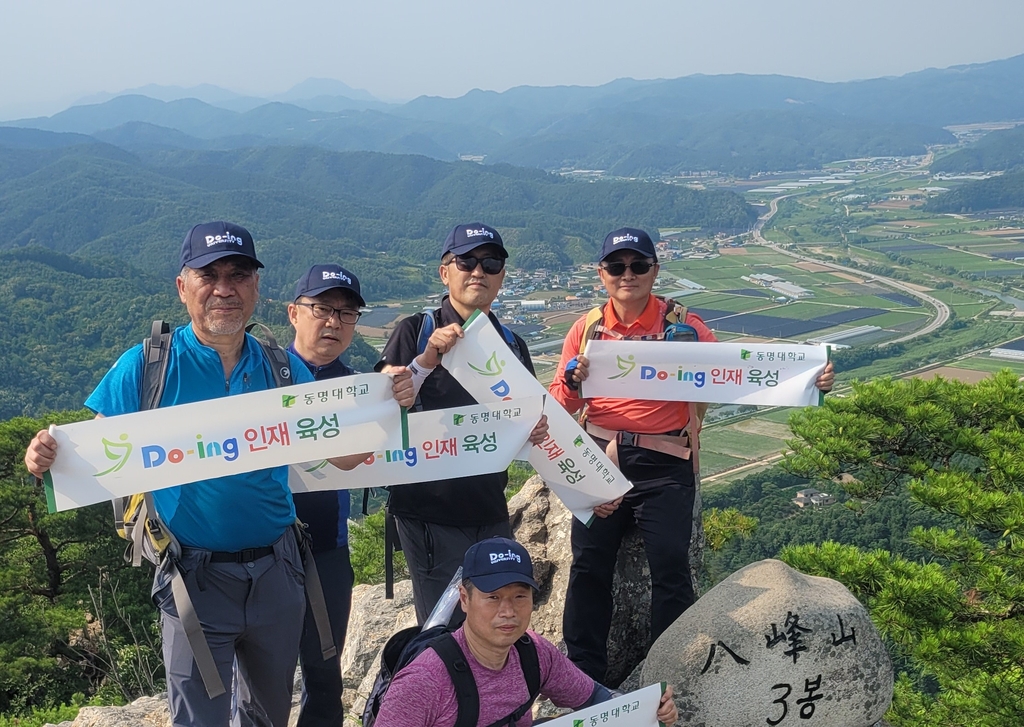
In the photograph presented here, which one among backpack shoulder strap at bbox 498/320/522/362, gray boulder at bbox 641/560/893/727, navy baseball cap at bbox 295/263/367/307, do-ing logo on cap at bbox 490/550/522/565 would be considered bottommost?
gray boulder at bbox 641/560/893/727

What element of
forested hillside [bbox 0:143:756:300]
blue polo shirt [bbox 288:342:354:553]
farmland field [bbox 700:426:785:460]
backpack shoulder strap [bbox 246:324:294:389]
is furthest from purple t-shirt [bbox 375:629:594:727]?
forested hillside [bbox 0:143:756:300]

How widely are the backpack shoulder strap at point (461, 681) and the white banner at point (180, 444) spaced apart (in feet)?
4.10

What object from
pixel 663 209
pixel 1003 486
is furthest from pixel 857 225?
pixel 1003 486

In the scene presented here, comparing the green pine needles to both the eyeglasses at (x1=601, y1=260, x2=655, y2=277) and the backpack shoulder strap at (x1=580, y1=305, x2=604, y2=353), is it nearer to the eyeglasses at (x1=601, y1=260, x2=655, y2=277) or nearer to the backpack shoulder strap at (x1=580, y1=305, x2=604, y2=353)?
the backpack shoulder strap at (x1=580, y1=305, x2=604, y2=353)

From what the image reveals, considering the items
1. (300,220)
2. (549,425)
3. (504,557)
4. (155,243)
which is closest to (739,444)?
(549,425)

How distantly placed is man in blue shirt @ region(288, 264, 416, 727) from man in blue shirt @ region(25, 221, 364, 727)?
62 centimetres

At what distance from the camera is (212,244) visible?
3.81 m

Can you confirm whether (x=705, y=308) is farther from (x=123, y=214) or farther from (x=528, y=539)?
(x=123, y=214)

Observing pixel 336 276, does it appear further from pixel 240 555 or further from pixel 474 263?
pixel 240 555

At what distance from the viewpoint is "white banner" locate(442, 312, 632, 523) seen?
4.83 m

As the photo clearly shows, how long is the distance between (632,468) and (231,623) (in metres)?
2.62

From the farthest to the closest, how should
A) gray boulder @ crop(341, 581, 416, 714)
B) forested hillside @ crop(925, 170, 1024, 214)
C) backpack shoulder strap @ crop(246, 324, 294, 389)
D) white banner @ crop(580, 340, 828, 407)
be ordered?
forested hillside @ crop(925, 170, 1024, 214)
gray boulder @ crop(341, 581, 416, 714)
white banner @ crop(580, 340, 828, 407)
backpack shoulder strap @ crop(246, 324, 294, 389)

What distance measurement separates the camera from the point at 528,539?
7.24 metres

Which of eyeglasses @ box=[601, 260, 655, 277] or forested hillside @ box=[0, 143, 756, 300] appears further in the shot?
forested hillside @ box=[0, 143, 756, 300]
